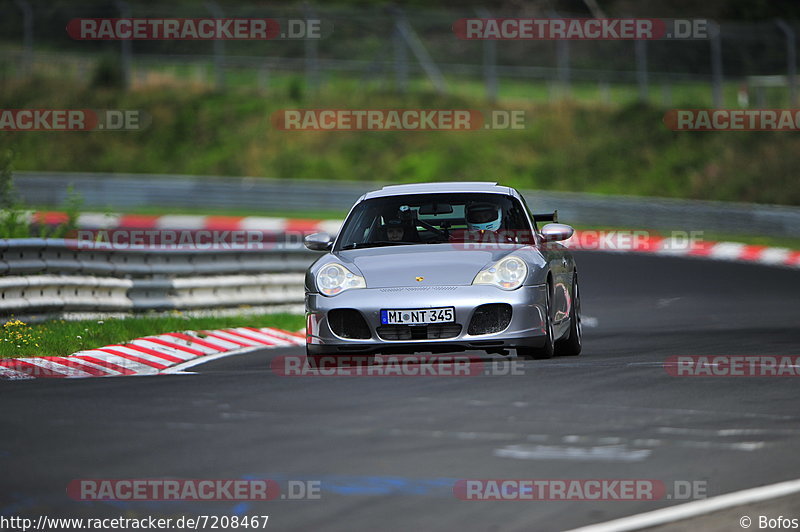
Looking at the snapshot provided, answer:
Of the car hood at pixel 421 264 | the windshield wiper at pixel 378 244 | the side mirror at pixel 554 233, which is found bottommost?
the car hood at pixel 421 264

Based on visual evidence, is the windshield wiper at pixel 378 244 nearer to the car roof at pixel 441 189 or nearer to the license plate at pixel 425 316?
the car roof at pixel 441 189

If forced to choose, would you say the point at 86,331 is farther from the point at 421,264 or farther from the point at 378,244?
the point at 421,264

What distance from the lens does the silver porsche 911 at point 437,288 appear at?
33.9 ft

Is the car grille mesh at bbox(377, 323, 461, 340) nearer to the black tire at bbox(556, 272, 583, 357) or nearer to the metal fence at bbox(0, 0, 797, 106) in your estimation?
the black tire at bbox(556, 272, 583, 357)

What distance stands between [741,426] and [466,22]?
3342cm

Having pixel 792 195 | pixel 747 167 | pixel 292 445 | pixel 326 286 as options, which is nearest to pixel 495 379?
pixel 326 286

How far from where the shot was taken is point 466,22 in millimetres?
40656

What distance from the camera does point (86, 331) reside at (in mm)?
13297

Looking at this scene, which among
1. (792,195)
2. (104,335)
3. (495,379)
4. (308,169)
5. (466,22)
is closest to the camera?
(495,379)

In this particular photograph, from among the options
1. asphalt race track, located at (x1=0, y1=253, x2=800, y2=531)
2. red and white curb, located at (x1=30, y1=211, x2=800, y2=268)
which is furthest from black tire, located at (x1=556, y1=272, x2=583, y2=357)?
red and white curb, located at (x1=30, y1=211, x2=800, y2=268)

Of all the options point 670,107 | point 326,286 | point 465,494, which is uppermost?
point 670,107

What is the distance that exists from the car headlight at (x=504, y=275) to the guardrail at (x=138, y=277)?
15.9 ft

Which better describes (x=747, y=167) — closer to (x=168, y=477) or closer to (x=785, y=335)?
(x=785, y=335)

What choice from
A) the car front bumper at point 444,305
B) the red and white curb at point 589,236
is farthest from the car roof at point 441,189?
the red and white curb at point 589,236
